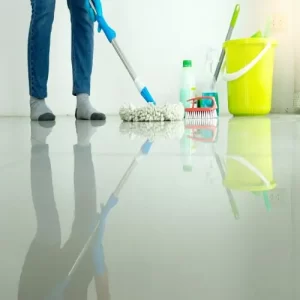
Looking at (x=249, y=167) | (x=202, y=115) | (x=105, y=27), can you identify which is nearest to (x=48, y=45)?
(x=105, y=27)

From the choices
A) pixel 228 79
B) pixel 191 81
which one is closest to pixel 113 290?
pixel 228 79

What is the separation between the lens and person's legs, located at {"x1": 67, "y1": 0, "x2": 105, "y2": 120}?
206 centimetres

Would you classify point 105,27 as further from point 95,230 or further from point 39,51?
point 95,230

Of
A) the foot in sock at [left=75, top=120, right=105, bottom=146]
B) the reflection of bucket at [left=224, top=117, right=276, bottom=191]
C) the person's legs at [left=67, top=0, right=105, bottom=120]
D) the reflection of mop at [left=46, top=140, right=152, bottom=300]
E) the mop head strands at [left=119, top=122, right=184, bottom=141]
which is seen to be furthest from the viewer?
the person's legs at [left=67, top=0, right=105, bottom=120]

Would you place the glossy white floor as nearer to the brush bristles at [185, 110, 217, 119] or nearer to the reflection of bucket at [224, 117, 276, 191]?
the reflection of bucket at [224, 117, 276, 191]

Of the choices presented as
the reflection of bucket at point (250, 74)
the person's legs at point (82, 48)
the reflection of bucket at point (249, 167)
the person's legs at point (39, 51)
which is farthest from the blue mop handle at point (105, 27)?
the reflection of bucket at point (249, 167)

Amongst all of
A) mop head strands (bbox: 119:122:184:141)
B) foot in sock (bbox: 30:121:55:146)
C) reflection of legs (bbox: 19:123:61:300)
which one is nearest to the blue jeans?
foot in sock (bbox: 30:121:55:146)

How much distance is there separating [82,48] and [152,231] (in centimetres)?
183

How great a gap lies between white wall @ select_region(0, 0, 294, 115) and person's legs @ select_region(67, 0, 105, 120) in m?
0.98

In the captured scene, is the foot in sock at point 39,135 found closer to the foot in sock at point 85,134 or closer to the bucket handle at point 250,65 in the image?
the foot in sock at point 85,134

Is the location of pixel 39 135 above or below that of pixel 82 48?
below

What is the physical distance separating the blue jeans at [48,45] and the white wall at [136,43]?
980 millimetres

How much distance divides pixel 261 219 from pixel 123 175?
0.25 metres

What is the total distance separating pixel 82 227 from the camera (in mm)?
346
